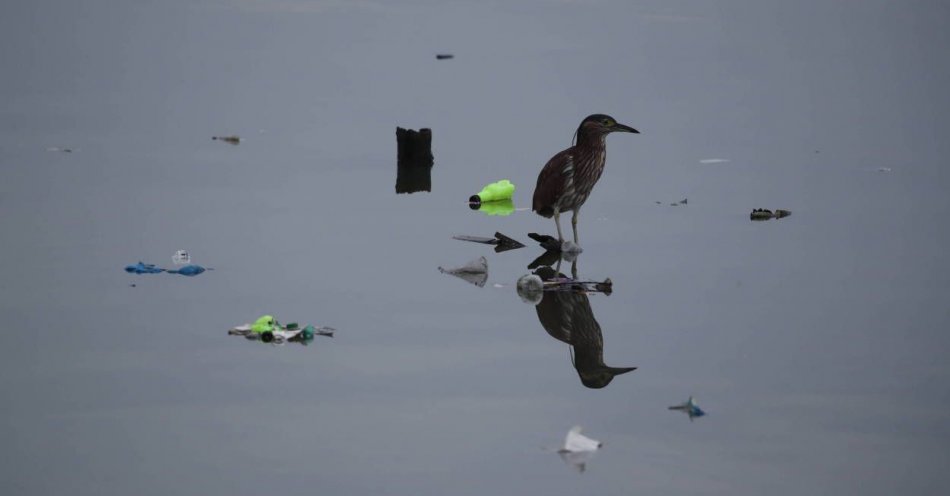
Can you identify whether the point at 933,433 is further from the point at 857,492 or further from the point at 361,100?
the point at 361,100

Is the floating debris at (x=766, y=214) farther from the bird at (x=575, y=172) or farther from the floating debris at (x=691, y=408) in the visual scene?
the floating debris at (x=691, y=408)

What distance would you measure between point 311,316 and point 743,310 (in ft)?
8.54

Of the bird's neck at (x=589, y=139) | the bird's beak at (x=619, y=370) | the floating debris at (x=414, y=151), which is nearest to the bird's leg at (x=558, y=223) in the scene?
the bird's neck at (x=589, y=139)

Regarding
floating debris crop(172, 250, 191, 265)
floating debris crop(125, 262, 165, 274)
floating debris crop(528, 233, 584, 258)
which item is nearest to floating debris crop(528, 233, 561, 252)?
floating debris crop(528, 233, 584, 258)

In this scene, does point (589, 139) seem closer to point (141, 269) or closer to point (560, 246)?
point (560, 246)

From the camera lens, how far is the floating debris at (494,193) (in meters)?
12.6

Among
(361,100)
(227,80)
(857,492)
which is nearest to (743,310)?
Result: (857,492)

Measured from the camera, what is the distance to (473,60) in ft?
68.8

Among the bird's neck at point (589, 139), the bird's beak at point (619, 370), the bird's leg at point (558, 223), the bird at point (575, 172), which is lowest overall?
the bird's beak at point (619, 370)

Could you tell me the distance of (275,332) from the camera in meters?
7.87

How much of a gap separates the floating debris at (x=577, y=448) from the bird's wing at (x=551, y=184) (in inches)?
178

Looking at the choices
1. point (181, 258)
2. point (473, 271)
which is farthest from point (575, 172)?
point (181, 258)

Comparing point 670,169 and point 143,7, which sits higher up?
point 143,7

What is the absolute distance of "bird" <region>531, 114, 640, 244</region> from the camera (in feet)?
35.4
